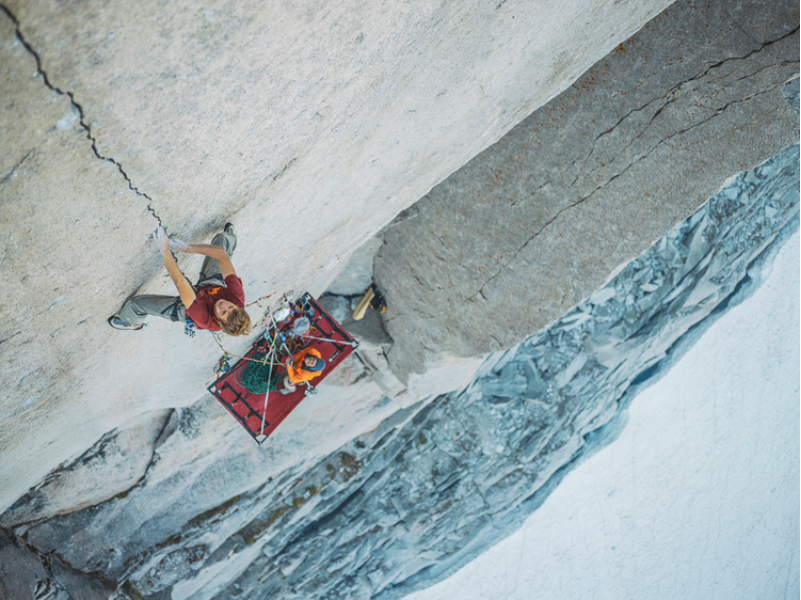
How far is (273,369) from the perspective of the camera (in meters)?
3.70

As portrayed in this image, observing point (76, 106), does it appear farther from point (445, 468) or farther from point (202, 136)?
point (445, 468)

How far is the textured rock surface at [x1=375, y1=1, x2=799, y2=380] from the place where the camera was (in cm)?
294

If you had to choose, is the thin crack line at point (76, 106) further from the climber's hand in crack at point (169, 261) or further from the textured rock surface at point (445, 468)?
the textured rock surface at point (445, 468)

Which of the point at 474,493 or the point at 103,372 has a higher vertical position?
the point at 103,372

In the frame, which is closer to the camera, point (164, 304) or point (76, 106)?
point (76, 106)

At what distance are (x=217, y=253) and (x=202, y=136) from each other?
0.54 m

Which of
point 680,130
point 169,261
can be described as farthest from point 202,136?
point 680,130

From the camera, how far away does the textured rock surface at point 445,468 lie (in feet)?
14.5

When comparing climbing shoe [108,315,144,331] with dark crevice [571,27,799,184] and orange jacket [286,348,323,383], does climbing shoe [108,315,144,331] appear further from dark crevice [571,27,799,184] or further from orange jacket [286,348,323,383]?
dark crevice [571,27,799,184]

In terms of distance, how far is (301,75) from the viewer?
6.13 feet

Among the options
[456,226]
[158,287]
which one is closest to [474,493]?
[456,226]

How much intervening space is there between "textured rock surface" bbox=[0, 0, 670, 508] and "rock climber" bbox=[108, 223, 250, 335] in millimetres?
73

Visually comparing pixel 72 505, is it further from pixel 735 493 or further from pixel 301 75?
pixel 735 493

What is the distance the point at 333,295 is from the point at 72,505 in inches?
105
